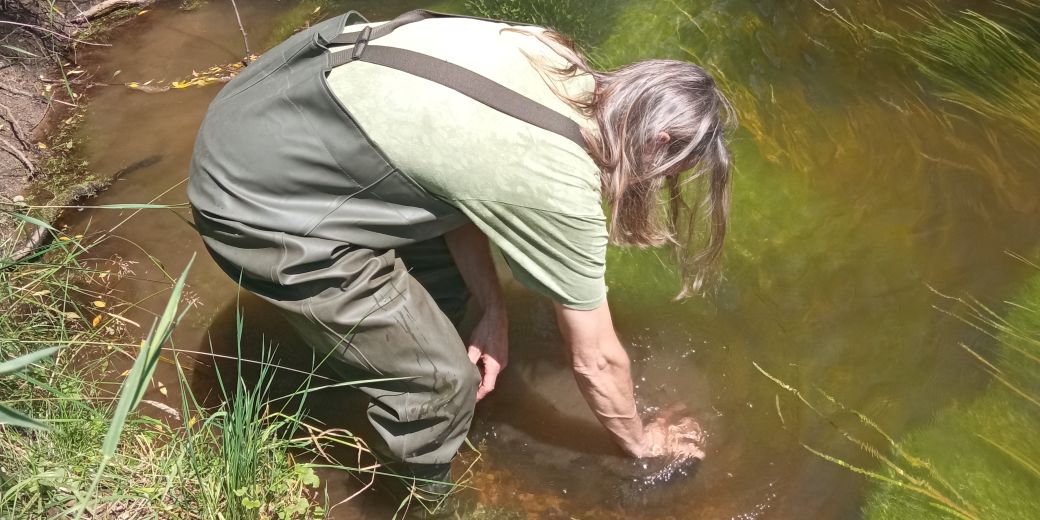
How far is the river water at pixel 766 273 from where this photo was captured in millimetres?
2391

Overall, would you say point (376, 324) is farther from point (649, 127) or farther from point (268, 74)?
point (649, 127)

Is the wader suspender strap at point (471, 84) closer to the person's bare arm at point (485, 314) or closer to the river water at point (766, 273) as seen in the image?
the person's bare arm at point (485, 314)

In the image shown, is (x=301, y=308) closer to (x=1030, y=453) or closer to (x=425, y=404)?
(x=425, y=404)

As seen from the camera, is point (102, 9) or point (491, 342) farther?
point (102, 9)

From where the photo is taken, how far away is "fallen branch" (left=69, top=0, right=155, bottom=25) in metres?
3.76

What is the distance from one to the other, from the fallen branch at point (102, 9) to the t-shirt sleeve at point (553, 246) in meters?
3.05

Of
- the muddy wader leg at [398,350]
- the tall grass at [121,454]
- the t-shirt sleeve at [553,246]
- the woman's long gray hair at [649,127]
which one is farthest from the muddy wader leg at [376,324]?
the woman's long gray hair at [649,127]

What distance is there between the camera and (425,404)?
2.03 metres

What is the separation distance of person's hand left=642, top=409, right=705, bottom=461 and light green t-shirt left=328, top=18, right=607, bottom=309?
81 cm

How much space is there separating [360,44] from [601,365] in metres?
0.92

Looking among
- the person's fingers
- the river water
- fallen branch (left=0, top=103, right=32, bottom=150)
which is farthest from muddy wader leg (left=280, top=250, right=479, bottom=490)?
fallen branch (left=0, top=103, right=32, bottom=150)

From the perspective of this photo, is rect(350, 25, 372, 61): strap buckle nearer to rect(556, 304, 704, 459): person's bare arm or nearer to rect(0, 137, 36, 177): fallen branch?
rect(556, 304, 704, 459): person's bare arm

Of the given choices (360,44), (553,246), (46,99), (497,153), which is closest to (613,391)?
(553,246)

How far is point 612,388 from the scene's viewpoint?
6.42 ft
